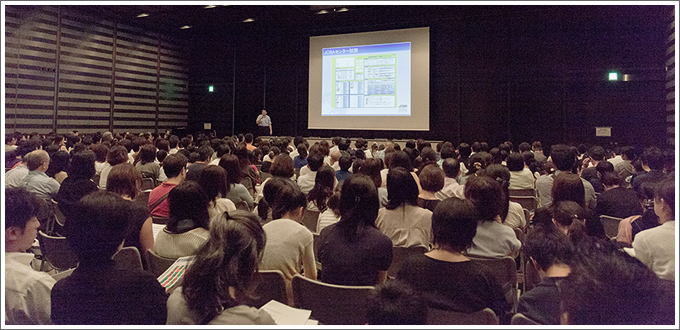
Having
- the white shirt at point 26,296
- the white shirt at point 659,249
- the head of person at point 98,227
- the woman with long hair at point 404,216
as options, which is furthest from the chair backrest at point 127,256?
the white shirt at point 659,249

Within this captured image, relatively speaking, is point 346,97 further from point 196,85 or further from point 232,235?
point 232,235

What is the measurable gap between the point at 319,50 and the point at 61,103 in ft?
22.0

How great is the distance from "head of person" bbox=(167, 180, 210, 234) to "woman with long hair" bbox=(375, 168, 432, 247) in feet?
3.73

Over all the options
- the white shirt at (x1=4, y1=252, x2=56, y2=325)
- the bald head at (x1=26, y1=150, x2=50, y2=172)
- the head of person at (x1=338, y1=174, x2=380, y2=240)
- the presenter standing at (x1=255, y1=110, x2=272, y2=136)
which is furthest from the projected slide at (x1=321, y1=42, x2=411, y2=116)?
the white shirt at (x1=4, y1=252, x2=56, y2=325)

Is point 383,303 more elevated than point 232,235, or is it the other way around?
point 232,235

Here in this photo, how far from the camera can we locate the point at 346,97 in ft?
36.8

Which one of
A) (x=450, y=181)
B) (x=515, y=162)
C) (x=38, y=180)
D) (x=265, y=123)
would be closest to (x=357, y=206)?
(x=450, y=181)

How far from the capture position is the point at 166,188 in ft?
10.2

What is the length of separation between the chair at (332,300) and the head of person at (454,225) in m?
0.38

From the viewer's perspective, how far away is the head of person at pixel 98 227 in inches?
54.0

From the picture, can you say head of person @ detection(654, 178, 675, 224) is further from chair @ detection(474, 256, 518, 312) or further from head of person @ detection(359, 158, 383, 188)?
head of person @ detection(359, 158, 383, 188)

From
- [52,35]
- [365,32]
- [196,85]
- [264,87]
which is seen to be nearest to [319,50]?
[365,32]

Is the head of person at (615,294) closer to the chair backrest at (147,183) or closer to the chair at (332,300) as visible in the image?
the chair at (332,300)

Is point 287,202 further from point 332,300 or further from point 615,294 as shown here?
point 615,294
